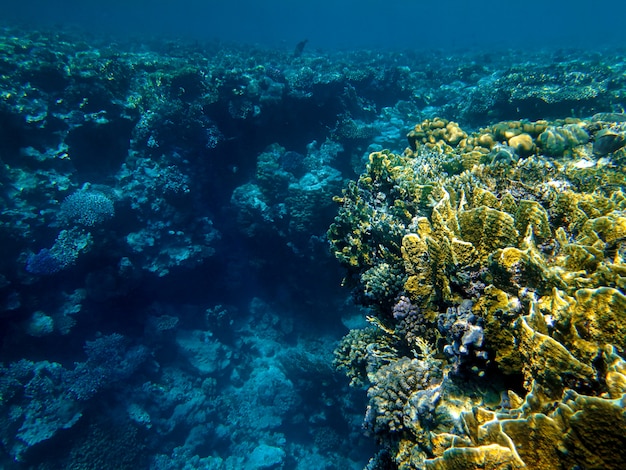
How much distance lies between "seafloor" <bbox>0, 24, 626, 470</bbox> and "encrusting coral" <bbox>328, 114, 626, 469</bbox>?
2 cm

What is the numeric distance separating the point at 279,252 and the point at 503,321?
984 centimetres

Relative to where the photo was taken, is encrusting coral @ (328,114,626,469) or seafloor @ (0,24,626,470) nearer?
encrusting coral @ (328,114,626,469)

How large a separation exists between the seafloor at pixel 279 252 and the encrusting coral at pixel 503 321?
0.9 inches

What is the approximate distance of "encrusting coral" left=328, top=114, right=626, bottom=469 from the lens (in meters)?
1.50

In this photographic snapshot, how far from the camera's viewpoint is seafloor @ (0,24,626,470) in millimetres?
2441

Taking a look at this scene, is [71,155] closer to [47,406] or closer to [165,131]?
[165,131]

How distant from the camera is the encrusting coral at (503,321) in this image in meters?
1.50

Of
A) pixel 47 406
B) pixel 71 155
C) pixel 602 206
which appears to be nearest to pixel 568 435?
pixel 602 206

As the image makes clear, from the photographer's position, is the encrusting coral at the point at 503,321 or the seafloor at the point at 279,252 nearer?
the encrusting coral at the point at 503,321

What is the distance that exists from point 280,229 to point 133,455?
310 inches

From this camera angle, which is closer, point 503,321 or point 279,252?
point 503,321

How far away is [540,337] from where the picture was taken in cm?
171

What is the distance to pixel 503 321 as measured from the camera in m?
2.07

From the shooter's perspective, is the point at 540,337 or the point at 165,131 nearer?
the point at 540,337
